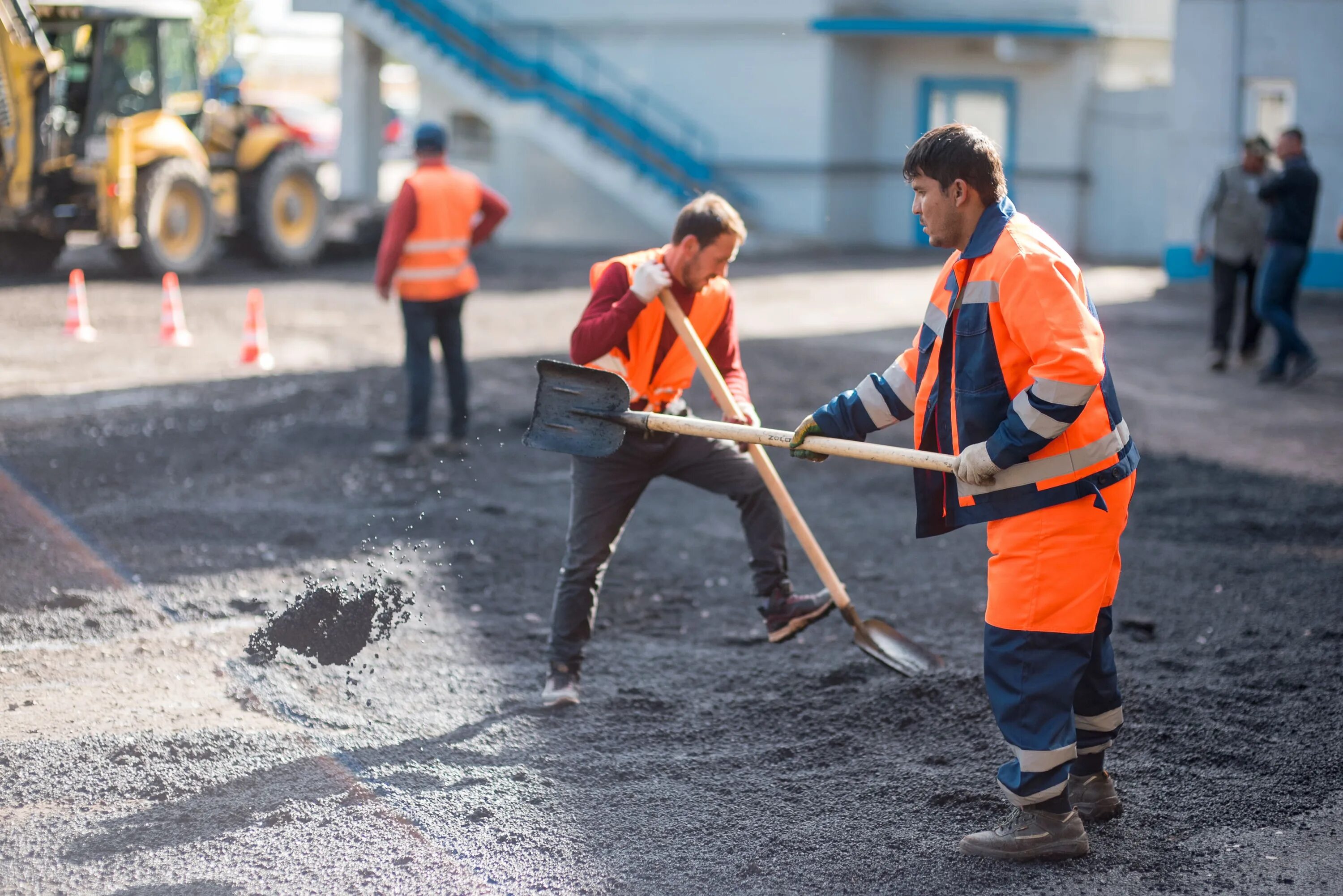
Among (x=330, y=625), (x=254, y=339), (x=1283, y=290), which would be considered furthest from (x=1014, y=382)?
(x=254, y=339)

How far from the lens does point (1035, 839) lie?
3676mm

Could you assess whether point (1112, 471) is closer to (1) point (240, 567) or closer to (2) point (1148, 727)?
(2) point (1148, 727)

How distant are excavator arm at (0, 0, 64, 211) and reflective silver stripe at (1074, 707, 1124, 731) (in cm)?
1317

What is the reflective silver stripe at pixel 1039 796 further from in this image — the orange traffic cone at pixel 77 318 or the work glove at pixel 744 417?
the orange traffic cone at pixel 77 318

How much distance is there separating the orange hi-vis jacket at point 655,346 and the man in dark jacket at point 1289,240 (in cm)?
746

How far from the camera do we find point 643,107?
22.8 meters

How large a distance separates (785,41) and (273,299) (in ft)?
33.4

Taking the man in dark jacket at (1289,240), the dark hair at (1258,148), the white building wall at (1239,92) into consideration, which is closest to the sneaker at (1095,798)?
the man in dark jacket at (1289,240)

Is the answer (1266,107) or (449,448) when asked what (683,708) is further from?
(1266,107)

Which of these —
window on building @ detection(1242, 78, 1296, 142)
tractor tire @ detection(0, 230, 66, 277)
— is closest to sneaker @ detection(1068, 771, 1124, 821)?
tractor tire @ detection(0, 230, 66, 277)

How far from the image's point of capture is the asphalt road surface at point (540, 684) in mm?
3701

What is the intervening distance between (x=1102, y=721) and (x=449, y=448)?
5.28 meters

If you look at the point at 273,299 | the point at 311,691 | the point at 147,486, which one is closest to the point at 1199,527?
the point at 311,691

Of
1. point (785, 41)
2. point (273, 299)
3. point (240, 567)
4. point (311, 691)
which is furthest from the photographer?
point (785, 41)
